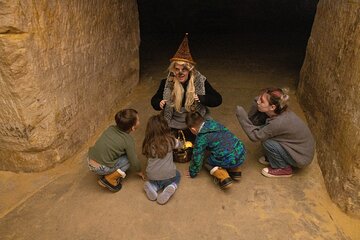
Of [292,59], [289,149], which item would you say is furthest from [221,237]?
[292,59]

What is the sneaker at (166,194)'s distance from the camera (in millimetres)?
3111

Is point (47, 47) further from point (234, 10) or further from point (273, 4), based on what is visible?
point (273, 4)

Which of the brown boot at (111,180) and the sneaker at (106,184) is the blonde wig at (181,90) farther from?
the sneaker at (106,184)

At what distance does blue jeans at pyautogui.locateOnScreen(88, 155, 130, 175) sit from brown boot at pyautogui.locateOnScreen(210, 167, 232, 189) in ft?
2.74

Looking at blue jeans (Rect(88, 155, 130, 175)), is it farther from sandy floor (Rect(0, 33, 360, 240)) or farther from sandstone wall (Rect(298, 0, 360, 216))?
sandstone wall (Rect(298, 0, 360, 216))

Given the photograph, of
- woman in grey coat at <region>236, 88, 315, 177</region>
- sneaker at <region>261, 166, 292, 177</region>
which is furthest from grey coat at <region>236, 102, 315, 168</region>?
sneaker at <region>261, 166, 292, 177</region>

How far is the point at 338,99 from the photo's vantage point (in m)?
3.34

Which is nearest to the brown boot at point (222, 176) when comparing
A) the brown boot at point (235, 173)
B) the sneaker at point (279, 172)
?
the brown boot at point (235, 173)

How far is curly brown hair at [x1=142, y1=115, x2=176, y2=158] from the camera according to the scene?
10.1 feet

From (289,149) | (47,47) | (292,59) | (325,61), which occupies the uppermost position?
(47,47)

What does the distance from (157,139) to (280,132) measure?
1.17 m

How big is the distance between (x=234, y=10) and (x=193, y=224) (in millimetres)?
7265

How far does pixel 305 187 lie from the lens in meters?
3.38

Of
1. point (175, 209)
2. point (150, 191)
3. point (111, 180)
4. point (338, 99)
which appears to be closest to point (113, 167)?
point (111, 180)
